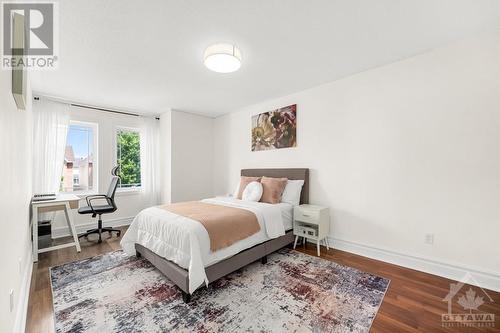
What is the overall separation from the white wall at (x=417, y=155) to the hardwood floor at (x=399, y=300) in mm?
238

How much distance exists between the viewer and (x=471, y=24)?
6.48 ft

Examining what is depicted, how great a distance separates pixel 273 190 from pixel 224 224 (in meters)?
1.34

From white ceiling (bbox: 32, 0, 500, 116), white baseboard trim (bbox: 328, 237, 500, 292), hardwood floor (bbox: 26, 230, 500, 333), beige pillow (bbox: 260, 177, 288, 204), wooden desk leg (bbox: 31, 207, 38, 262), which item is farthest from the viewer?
beige pillow (bbox: 260, 177, 288, 204)

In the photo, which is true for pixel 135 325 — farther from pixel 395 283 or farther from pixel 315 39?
pixel 315 39

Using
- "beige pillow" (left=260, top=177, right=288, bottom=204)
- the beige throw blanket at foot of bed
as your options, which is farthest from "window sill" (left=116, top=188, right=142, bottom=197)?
"beige pillow" (left=260, top=177, right=288, bottom=204)

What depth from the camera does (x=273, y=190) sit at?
3.40 meters

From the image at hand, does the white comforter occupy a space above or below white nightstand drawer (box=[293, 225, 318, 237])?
above

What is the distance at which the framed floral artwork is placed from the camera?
3.72 meters

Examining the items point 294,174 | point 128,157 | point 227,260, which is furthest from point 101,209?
point 294,174

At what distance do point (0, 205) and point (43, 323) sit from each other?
1.19 m
